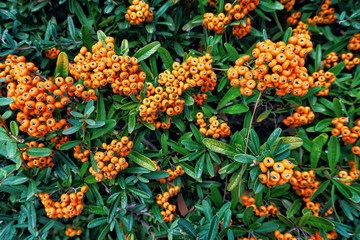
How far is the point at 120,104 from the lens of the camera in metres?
3.03

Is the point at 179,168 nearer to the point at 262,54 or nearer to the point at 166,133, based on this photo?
the point at 166,133

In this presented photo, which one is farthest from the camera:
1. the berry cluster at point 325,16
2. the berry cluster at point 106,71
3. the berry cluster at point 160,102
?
the berry cluster at point 325,16

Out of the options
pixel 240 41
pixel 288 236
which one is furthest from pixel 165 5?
pixel 288 236

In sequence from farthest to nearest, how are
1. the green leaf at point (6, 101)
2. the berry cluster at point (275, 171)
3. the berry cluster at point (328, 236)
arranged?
the berry cluster at point (328, 236) < the green leaf at point (6, 101) < the berry cluster at point (275, 171)

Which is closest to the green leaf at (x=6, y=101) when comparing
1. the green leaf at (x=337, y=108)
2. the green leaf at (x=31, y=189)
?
the green leaf at (x=31, y=189)

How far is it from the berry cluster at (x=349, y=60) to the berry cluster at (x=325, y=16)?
1.53 ft

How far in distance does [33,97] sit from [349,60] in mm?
3405

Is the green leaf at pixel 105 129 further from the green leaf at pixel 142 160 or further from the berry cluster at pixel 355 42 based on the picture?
the berry cluster at pixel 355 42

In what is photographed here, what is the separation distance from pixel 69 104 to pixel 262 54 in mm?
1880

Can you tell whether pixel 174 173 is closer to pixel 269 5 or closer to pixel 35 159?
pixel 35 159

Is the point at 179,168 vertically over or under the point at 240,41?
under

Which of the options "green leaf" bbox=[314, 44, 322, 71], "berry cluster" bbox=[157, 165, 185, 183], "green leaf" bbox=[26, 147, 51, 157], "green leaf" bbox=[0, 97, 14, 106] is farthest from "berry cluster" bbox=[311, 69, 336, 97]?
"green leaf" bbox=[0, 97, 14, 106]

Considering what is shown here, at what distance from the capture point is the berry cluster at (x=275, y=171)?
2.43m

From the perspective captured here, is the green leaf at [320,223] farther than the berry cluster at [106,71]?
Yes
